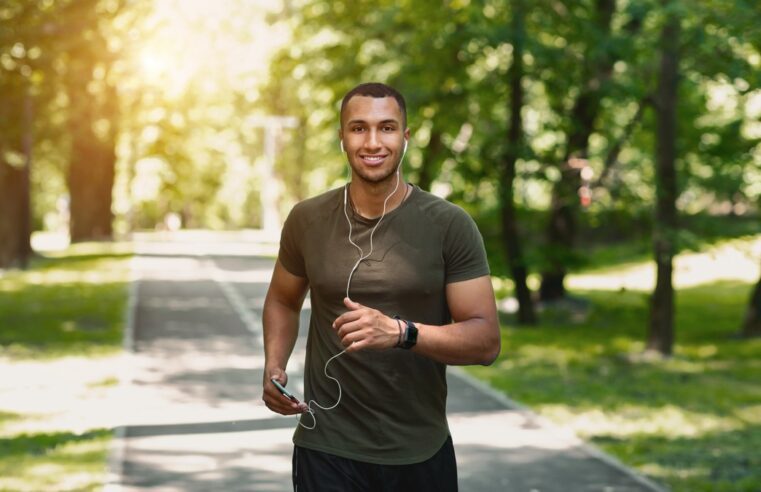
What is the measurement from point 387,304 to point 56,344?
13.6 meters

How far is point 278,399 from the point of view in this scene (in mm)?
4125

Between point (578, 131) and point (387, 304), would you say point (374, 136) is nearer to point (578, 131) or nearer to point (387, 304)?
point (387, 304)

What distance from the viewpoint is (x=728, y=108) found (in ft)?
88.5

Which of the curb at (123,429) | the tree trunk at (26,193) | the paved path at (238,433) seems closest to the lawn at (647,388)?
the paved path at (238,433)

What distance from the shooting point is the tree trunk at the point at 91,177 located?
40.0m

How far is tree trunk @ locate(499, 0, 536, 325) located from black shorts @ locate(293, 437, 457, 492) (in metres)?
14.8

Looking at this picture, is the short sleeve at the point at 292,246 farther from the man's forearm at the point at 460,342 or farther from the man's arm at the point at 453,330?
the man's forearm at the point at 460,342

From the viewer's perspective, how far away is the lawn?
32.7ft

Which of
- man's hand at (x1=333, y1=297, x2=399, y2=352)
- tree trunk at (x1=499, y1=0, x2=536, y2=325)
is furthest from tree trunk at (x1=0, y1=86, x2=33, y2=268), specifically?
man's hand at (x1=333, y1=297, x2=399, y2=352)

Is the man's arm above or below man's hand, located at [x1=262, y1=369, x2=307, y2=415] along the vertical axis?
above

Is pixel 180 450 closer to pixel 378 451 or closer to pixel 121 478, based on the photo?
pixel 121 478

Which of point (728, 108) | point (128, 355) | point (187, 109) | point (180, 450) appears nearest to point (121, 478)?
point (180, 450)

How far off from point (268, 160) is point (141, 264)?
32.0 metres

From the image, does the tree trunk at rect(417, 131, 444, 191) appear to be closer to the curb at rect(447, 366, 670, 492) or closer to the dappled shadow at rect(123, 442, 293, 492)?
the curb at rect(447, 366, 670, 492)
